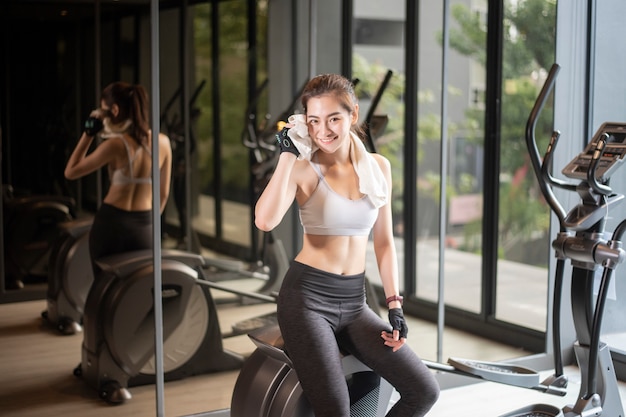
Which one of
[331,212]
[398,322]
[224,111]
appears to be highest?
[224,111]

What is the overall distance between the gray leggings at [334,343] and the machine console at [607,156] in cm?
114

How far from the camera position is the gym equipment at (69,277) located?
3.36 meters

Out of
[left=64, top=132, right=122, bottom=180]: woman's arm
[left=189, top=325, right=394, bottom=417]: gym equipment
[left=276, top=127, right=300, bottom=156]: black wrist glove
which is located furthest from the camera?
[left=64, top=132, right=122, bottom=180]: woman's arm

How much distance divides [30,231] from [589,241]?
2.32 m

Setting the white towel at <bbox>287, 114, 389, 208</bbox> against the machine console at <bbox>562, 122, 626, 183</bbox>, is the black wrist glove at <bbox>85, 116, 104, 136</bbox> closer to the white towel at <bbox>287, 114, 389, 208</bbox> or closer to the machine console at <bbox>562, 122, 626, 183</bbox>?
the white towel at <bbox>287, 114, 389, 208</bbox>

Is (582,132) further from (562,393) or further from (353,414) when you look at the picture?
(353,414)

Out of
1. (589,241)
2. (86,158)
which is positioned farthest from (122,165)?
(589,241)

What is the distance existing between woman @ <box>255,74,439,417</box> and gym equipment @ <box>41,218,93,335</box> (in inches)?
39.4

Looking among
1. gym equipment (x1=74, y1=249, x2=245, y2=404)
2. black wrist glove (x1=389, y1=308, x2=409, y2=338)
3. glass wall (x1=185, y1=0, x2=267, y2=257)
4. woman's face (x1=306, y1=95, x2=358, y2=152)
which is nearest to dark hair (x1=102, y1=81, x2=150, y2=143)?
glass wall (x1=185, y1=0, x2=267, y2=257)

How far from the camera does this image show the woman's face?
2.81m

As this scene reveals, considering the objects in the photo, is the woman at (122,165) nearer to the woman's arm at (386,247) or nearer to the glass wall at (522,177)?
the woman's arm at (386,247)

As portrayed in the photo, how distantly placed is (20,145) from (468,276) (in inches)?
109

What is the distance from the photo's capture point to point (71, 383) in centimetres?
342

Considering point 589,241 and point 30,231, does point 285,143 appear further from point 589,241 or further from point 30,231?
point 589,241
